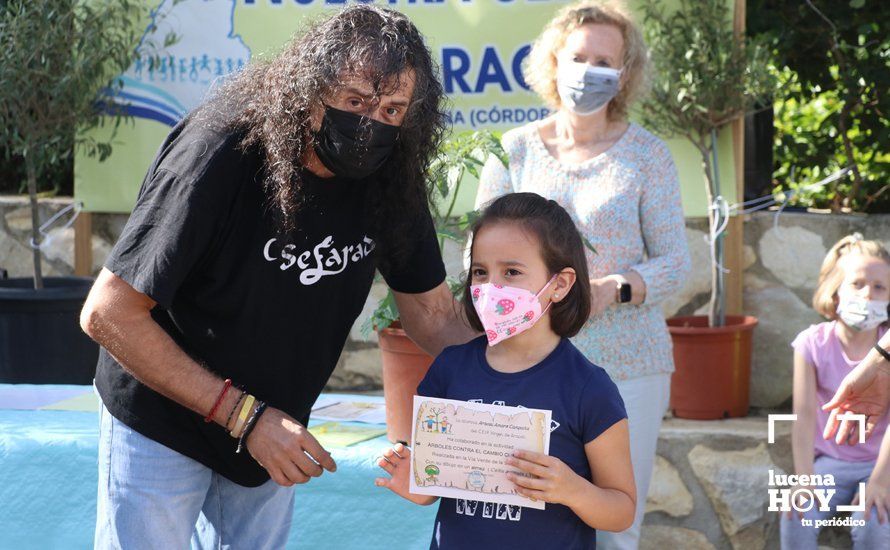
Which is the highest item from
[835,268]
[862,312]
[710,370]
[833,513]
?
[835,268]

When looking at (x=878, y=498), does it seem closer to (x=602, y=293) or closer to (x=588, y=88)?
(x=602, y=293)

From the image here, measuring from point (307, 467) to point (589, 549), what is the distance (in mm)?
530

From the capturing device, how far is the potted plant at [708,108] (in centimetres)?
427

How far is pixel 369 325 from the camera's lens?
2.69 meters

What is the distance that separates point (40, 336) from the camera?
4504 millimetres

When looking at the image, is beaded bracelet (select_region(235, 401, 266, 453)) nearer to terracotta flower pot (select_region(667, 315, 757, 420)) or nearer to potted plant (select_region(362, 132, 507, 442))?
potted plant (select_region(362, 132, 507, 442))

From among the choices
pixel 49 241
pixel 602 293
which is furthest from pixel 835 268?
pixel 49 241

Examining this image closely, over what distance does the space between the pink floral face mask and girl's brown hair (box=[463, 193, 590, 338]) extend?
68 millimetres

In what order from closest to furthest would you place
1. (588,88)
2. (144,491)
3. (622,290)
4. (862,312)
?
1. (144,491)
2. (622,290)
3. (588,88)
4. (862,312)

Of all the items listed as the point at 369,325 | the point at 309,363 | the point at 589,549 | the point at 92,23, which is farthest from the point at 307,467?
the point at 92,23

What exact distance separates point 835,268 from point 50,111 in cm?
317

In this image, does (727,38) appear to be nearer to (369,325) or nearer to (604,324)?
(604,324)

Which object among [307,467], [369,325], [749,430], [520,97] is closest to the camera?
[307,467]

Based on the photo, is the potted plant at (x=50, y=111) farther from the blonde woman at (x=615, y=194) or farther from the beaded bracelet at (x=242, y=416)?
the beaded bracelet at (x=242, y=416)
